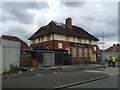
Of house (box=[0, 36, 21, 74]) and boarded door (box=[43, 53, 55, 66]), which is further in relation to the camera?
boarded door (box=[43, 53, 55, 66])

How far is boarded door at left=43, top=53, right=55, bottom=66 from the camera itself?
35000mm

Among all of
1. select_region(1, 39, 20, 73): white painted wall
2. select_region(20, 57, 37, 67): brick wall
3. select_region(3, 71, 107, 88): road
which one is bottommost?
select_region(3, 71, 107, 88): road

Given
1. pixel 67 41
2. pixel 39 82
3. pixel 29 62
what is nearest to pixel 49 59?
pixel 29 62

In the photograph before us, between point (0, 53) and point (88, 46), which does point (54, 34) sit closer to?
point (88, 46)

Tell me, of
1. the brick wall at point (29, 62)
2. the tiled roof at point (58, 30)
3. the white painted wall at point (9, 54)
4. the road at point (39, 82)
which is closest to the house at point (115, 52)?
the tiled roof at point (58, 30)

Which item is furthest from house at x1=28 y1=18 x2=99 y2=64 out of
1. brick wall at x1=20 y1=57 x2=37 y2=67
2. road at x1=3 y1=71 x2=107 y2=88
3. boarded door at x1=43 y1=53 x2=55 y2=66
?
road at x1=3 y1=71 x2=107 y2=88

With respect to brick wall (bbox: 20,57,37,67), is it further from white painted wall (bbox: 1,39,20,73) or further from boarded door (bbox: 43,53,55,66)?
white painted wall (bbox: 1,39,20,73)

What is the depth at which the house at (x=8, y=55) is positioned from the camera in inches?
821

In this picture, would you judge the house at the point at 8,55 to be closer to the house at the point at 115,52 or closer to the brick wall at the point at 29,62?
the brick wall at the point at 29,62

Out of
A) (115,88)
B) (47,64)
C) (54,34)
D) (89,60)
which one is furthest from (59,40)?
(115,88)

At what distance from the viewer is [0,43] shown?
20531 mm

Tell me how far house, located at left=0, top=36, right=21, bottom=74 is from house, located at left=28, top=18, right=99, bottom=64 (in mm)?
27423

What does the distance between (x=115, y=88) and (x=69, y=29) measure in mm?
45673

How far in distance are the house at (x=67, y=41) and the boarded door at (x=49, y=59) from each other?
14650mm
